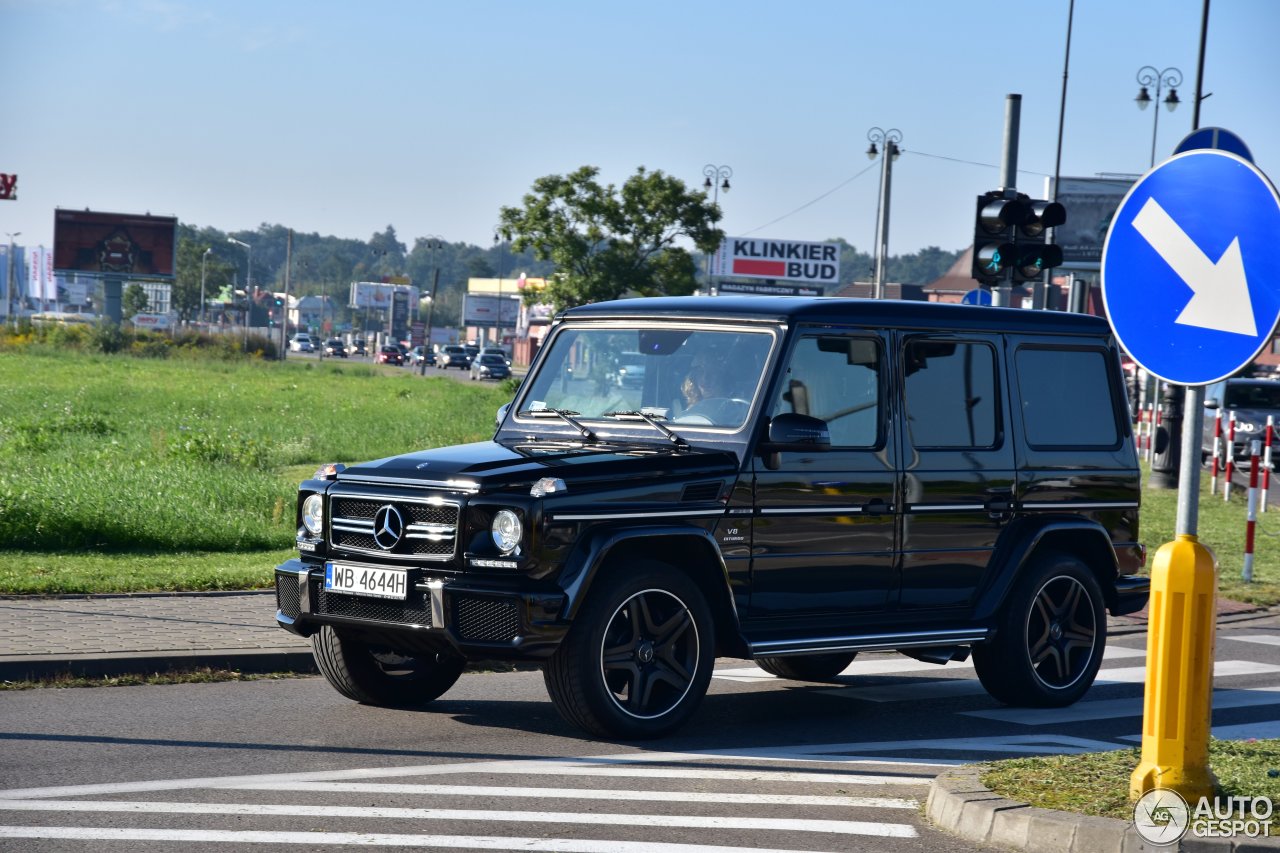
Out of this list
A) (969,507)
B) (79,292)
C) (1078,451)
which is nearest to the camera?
(969,507)

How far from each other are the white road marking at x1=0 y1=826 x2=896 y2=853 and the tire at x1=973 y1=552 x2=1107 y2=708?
3745 mm

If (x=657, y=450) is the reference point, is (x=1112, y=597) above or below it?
below

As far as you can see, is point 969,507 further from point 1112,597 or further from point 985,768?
point 985,768

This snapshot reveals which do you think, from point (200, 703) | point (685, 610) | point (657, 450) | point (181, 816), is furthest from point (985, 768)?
point (200, 703)

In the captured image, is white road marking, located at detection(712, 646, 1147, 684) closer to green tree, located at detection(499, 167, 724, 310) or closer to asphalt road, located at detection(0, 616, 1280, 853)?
asphalt road, located at detection(0, 616, 1280, 853)

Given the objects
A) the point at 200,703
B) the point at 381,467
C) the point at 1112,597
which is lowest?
the point at 200,703

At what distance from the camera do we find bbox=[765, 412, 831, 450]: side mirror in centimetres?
805

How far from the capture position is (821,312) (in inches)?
335

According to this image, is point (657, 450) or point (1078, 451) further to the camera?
point (1078, 451)

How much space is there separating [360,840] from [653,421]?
10.5ft

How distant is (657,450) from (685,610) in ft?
2.77

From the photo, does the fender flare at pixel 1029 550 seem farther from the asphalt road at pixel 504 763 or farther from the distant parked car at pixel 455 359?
the distant parked car at pixel 455 359

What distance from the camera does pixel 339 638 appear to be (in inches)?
328

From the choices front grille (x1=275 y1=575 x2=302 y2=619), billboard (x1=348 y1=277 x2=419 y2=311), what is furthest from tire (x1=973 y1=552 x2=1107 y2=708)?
billboard (x1=348 y1=277 x2=419 y2=311)
